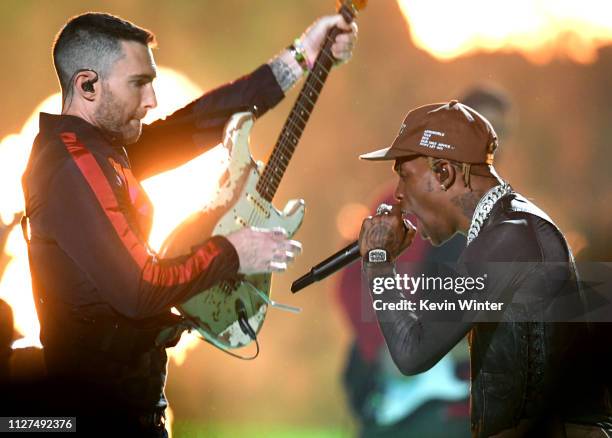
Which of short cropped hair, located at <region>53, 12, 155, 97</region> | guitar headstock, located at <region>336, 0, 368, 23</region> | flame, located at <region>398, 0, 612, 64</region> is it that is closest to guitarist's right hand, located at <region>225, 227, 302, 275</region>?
short cropped hair, located at <region>53, 12, 155, 97</region>

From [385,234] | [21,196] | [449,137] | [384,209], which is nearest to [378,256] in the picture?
[385,234]

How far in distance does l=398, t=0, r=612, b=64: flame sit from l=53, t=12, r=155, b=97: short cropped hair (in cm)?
342

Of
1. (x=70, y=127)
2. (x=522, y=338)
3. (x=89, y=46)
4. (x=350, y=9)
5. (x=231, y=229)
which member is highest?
(x=350, y=9)

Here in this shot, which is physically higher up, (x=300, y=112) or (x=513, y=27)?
(x=513, y=27)

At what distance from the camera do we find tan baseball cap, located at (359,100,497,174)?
7.90 ft

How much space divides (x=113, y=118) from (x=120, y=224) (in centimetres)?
44

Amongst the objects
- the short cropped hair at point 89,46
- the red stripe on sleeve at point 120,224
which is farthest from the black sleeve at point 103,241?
the short cropped hair at point 89,46

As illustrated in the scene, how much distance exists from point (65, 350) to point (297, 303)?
10.6ft

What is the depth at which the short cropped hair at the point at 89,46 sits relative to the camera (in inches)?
99.0

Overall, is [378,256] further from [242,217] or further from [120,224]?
[120,224]

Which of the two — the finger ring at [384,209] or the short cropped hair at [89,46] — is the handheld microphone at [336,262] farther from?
the short cropped hair at [89,46]

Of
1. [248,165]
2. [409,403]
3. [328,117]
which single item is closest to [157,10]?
[328,117]

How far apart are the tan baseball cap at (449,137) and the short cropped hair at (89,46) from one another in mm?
983

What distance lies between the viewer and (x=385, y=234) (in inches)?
98.7
